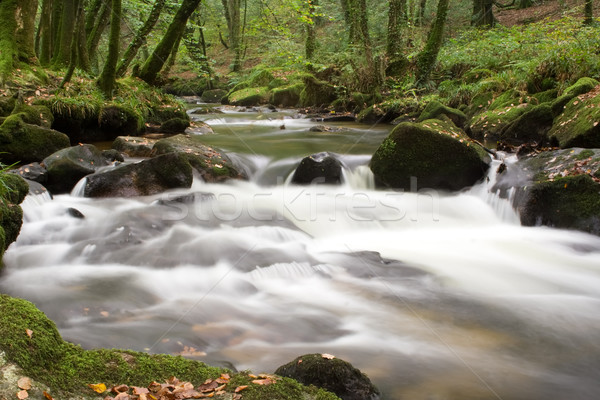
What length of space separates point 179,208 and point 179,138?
2.35 meters

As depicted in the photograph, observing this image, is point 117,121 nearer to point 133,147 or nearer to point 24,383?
point 133,147

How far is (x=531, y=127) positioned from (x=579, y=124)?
1.48m

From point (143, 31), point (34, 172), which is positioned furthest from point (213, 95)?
point (34, 172)

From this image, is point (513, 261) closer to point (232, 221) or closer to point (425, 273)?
point (425, 273)

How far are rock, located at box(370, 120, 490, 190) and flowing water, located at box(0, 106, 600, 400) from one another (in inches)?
11.6

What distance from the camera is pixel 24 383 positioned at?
1.70m

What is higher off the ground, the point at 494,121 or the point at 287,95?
the point at 287,95

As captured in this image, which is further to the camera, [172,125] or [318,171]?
[172,125]

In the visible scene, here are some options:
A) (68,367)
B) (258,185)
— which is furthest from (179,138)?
(68,367)

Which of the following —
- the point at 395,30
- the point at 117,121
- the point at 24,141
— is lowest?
the point at 24,141

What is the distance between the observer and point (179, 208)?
6.67 metres

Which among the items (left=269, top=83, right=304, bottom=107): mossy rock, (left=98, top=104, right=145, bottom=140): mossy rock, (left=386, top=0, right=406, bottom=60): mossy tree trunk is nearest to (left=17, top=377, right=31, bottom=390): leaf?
(left=98, top=104, right=145, bottom=140): mossy rock

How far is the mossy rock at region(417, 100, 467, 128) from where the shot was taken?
10.4m

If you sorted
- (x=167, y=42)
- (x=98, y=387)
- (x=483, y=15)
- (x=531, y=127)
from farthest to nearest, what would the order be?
1. (x=483, y=15)
2. (x=167, y=42)
3. (x=531, y=127)
4. (x=98, y=387)
